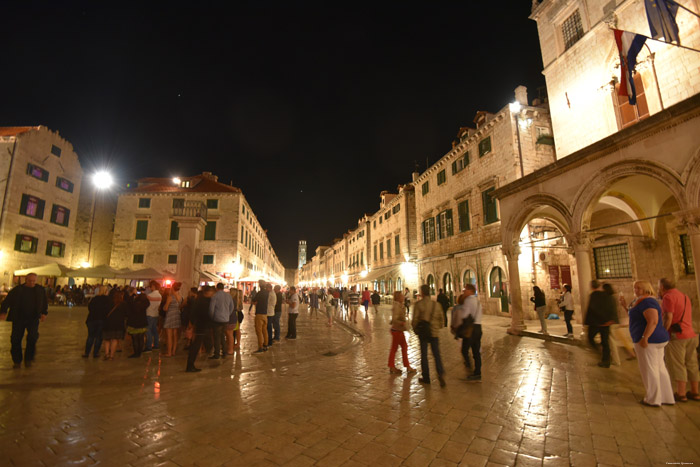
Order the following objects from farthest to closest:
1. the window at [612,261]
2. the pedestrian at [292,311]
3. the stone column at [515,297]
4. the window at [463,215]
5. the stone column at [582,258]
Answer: the window at [463,215]
the window at [612,261]
the stone column at [515,297]
the pedestrian at [292,311]
the stone column at [582,258]

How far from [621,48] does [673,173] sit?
12.7 ft

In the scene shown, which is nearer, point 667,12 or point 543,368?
point 543,368

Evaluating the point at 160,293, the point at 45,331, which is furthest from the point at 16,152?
the point at 160,293

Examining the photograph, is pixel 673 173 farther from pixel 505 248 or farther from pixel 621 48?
pixel 505 248

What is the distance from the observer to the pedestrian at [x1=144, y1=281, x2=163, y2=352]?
8.22m

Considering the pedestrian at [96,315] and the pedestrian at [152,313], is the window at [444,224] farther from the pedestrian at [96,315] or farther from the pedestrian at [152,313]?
the pedestrian at [96,315]

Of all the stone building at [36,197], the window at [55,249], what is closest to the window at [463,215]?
the stone building at [36,197]

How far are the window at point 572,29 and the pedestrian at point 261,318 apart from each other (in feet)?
50.3

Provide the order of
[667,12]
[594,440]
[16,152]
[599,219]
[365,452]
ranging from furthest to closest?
[16,152], [599,219], [667,12], [594,440], [365,452]

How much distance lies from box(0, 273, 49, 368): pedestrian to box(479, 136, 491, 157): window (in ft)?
62.2

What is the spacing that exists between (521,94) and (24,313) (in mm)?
21046

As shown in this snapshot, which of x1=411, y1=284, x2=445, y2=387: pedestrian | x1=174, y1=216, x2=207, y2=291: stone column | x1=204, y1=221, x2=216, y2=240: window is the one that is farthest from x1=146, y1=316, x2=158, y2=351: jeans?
x1=204, y1=221, x2=216, y2=240: window

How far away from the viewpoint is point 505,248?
1195 cm

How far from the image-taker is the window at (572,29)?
13.0 metres
